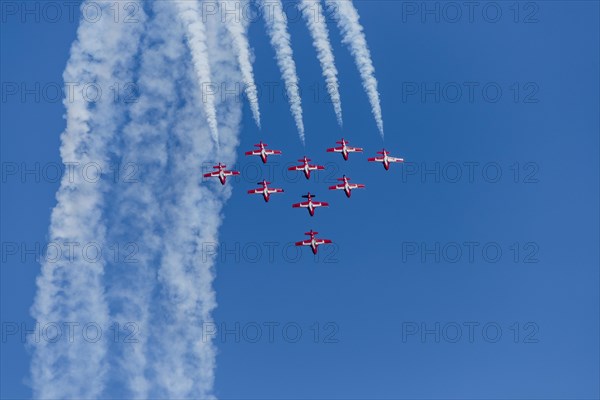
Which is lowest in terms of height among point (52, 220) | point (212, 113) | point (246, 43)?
point (52, 220)

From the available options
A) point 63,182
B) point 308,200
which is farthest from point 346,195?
point 63,182

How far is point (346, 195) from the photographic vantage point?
272ft

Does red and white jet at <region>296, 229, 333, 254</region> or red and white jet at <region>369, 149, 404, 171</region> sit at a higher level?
red and white jet at <region>369, 149, 404, 171</region>

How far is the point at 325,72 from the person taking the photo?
69375 mm

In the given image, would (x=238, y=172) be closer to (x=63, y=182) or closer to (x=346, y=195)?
(x=346, y=195)

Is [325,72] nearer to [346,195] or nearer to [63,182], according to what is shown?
[346,195]

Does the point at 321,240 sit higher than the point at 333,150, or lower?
lower

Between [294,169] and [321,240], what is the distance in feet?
25.7

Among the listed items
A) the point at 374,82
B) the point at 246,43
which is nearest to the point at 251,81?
the point at 246,43

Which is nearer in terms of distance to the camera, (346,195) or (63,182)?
(63,182)

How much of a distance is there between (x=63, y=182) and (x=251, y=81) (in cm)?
2024

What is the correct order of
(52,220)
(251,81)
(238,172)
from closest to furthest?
1. (251,81)
2. (52,220)
3. (238,172)

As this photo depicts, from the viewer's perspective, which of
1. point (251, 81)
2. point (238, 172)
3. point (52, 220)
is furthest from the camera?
point (238, 172)

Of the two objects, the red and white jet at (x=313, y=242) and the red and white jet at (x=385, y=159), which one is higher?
the red and white jet at (x=385, y=159)
